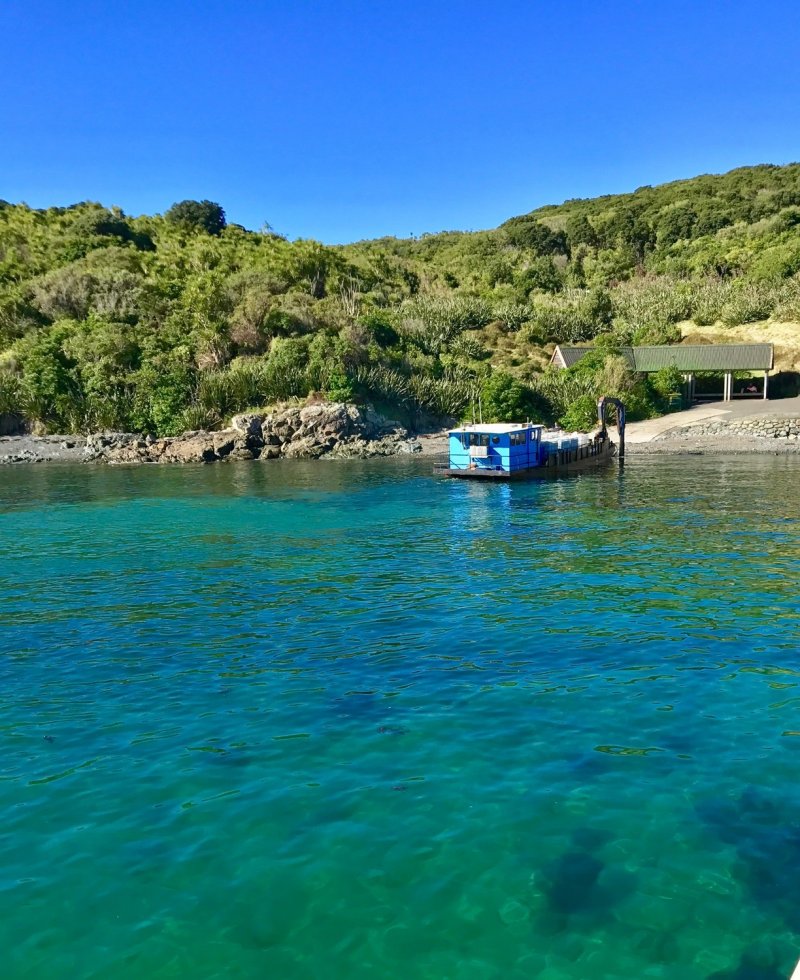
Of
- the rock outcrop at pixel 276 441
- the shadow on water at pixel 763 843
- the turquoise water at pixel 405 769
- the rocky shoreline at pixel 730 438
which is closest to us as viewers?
the turquoise water at pixel 405 769

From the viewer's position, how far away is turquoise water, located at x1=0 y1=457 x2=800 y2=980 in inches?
258

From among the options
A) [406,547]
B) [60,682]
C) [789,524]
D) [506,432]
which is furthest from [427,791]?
[506,432]

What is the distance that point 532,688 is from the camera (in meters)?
12.0

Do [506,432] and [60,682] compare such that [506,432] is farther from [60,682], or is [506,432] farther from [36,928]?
[36,928]

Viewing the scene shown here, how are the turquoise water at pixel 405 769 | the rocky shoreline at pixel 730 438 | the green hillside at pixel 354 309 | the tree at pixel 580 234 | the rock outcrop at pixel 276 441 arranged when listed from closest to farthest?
1. the turquoise water at pixel 405 769
2. the rocky shoreline at pixel 730 438
3. the rock outcrop at pixel 276 441
4. the green hillside at pixel 354 309
5. the tree at pixel 580 234

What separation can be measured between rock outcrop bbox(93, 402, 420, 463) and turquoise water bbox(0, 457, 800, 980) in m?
36.3

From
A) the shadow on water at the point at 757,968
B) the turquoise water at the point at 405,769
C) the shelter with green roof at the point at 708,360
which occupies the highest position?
the shelter with green roof at the point at 708,360

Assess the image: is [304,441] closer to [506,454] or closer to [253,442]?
[253,442]

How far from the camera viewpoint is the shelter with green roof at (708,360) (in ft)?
217

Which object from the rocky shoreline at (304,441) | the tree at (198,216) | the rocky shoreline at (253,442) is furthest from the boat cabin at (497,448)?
the tree at (198,216)

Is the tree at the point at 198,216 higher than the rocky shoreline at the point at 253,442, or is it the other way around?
the tree at the point at 198,216

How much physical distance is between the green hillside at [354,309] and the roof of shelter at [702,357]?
267cm

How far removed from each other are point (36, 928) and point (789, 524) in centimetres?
2546

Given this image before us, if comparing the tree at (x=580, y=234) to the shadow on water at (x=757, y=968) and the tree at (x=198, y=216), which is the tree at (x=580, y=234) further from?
the shadow on water at (x=757, y=968)
